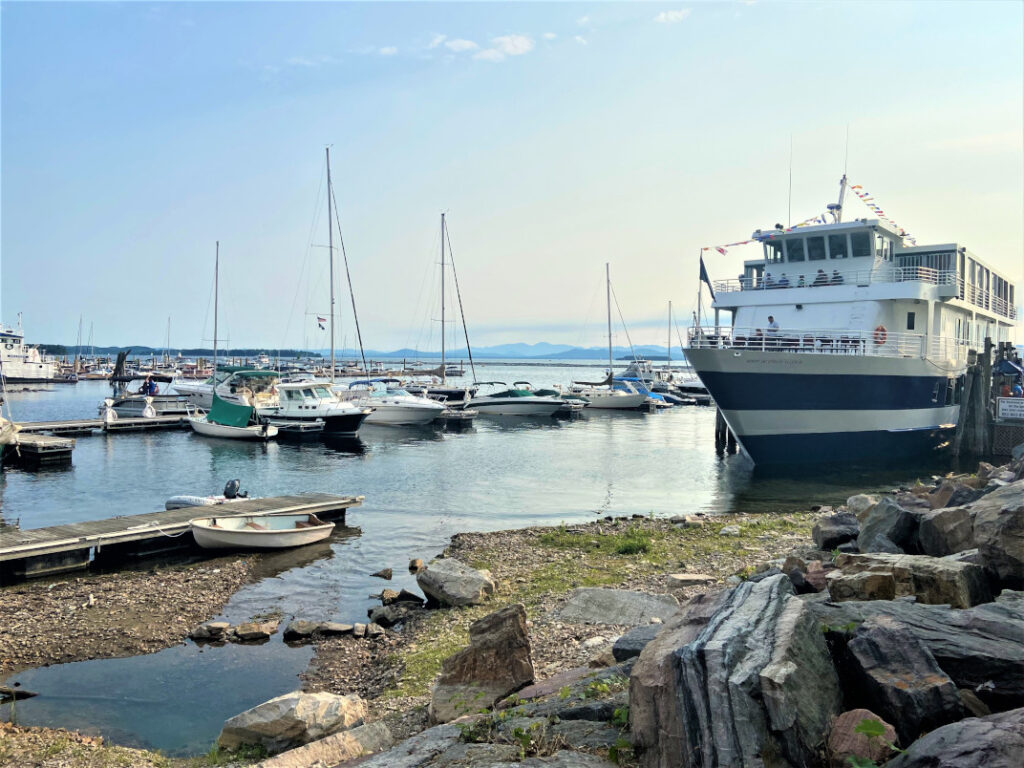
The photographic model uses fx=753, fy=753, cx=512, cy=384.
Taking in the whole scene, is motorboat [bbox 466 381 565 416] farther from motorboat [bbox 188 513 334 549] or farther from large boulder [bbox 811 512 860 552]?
large boulder [bbox 811 512 860 552]

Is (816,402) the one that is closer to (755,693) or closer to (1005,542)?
(1005,542)

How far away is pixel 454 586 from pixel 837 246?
25.7 metres

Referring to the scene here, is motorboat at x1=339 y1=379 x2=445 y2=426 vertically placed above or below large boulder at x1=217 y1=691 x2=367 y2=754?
above

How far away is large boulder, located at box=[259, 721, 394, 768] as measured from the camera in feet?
22.0

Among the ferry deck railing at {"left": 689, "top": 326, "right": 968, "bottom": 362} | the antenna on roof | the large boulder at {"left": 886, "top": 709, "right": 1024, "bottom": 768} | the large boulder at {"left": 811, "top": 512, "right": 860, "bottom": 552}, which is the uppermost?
the antenna on roof

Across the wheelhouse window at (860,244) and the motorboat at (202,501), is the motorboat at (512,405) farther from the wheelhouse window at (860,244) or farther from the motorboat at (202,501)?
the motorboat at (202,501)

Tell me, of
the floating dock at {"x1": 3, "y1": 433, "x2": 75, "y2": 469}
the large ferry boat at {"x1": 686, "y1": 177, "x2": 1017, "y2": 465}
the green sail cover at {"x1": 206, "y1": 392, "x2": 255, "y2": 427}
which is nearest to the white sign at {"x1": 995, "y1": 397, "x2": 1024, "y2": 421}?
the large ferry boat at {"x1": 686, "y1": 177, "x2": 1017, "y2": 465}

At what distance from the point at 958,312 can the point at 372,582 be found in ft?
106

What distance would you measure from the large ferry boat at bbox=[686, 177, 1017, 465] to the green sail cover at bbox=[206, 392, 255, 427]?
2524 centimetres

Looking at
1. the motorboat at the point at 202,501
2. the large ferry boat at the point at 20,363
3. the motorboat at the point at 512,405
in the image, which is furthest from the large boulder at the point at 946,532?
the large ferry boat at the point at 20,363

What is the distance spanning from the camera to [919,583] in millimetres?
6504

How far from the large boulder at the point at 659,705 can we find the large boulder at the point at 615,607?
5.95m

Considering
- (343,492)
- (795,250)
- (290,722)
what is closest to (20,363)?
(343,492)

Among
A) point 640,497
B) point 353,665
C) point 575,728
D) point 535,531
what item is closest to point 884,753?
point 575,728
